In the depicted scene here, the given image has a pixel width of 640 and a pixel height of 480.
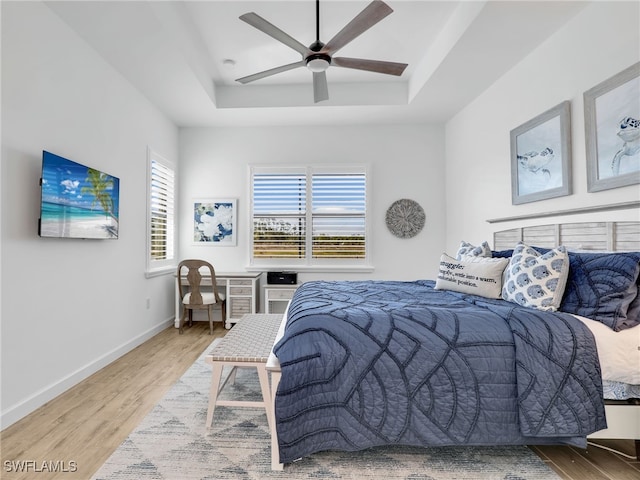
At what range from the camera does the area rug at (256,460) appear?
154 cm

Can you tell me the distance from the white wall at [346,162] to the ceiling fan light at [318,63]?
7.19 feet

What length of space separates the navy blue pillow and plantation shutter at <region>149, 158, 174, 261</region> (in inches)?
155

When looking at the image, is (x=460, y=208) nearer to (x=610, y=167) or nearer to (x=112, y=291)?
(x=610, y=167)

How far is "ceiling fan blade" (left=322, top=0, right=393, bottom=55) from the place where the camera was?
1936 millimetres

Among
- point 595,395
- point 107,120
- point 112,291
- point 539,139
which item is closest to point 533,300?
point 595,395

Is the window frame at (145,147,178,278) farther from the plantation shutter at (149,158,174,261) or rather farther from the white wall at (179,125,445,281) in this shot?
the white wall at (179,125,445,281)

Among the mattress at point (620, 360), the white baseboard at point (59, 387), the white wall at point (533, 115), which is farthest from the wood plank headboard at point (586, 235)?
the white baseboard at point (59, 387)

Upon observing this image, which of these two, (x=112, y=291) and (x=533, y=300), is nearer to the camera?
(x=533, y=300)

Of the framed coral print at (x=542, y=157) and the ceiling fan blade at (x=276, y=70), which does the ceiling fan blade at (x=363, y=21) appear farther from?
the framed coral print at (x=542, y=157)

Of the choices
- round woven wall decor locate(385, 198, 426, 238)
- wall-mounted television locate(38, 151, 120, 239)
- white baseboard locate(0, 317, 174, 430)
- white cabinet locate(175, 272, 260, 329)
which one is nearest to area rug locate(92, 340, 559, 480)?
white baseboard locate(0, 317, 174, 430)

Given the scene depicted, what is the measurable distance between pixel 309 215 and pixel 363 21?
2.83 meters

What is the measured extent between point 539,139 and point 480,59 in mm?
897

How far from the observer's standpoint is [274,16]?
109 inches

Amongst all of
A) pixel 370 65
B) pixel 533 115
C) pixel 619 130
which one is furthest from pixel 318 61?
pixel 619 130
